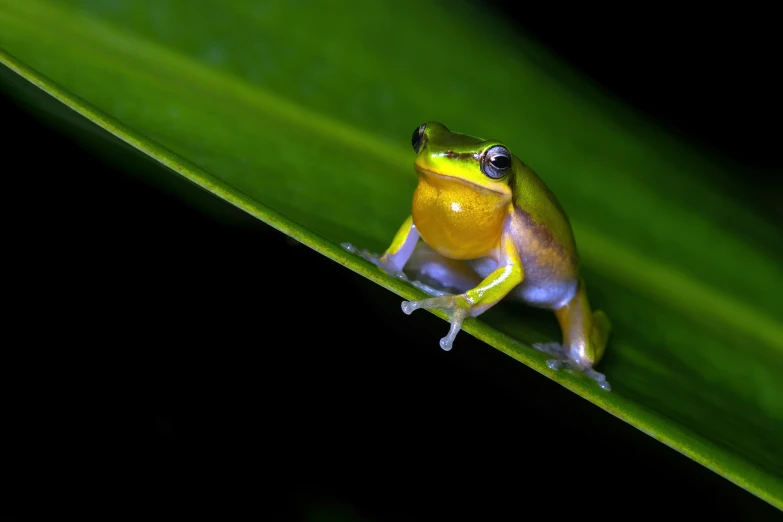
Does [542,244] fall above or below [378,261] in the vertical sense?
above

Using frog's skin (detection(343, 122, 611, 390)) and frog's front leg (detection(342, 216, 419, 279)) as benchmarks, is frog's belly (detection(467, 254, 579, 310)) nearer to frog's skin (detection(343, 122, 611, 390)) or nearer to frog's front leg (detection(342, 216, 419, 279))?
frog's skin (detection(343, 122, 611, 390))

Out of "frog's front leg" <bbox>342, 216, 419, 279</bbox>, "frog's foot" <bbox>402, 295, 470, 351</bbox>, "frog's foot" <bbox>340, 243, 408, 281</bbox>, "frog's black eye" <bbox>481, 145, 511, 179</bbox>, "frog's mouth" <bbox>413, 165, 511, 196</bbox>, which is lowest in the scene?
"frog's foot" <bbox>402, 295, 470, 351</bbox>

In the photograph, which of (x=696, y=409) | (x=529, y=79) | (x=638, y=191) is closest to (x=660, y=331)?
(x=696, y=409)

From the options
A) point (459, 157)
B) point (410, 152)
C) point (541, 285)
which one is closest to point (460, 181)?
point (459, 157)

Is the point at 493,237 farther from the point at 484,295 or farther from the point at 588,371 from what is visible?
the point at 588,371

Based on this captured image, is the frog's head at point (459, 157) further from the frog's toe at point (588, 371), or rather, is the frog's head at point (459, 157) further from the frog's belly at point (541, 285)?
the frog's toe at point (588, 371)

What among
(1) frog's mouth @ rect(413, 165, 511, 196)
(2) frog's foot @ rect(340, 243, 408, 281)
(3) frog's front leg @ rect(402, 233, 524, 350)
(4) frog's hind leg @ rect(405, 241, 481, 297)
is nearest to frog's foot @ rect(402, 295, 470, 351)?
(3) frog's front leg @ rect(402, 233, 524, 350)

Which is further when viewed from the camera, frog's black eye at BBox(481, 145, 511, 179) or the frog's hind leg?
the frog's hind leg

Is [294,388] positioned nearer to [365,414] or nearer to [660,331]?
[365,414]
